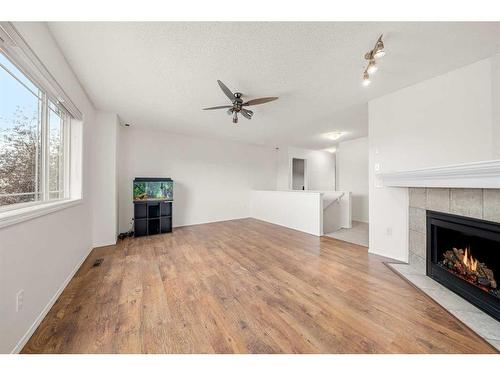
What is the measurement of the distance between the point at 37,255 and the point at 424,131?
4251 millimetres

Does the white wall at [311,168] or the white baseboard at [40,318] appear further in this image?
the white wall at [311,168]

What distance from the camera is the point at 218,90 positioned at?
2514mm

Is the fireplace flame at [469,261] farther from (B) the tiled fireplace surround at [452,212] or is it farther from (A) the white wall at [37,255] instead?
(A) the white wall at [37,255]

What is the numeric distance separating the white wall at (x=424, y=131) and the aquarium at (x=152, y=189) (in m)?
4.11

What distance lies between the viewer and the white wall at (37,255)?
1081mm

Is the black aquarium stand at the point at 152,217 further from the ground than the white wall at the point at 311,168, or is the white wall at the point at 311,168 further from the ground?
the white wall at the point at 311,168

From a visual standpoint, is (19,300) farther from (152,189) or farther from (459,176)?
(459,176)

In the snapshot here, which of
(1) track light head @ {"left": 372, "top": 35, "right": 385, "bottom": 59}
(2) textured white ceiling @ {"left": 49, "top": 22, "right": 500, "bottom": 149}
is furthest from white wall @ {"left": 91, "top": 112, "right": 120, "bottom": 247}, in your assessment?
(1) track light head @ {"left": 372, "top": 35, "right": 385, "bottom": 59}

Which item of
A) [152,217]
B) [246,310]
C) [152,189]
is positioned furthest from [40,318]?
[152,189]

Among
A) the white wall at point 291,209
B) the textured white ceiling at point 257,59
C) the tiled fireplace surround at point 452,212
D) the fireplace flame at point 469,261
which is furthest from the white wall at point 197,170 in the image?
the fireplace flame at point 469,261

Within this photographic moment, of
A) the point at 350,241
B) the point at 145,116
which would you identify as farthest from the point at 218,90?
the point at 350,241
